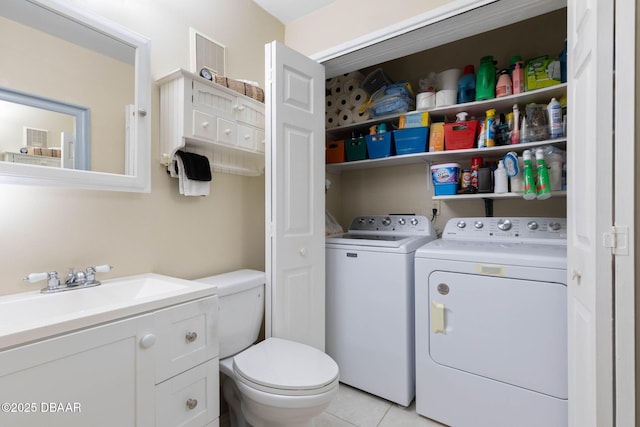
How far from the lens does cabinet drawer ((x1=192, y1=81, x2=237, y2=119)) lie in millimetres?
1497

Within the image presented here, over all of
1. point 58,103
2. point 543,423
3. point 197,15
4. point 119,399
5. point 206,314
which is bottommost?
point 543,423

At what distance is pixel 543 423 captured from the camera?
1.45 metres

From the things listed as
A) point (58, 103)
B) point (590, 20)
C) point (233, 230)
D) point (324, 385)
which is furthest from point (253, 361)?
point (590, 20)

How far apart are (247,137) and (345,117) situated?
1143mm

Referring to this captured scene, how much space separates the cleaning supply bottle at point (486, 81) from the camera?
6.57 feet

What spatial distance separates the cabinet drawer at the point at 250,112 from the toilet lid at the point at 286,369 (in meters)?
1.25

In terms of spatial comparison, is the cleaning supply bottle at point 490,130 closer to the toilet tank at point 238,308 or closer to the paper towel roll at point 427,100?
the paper towel roll at point 427,100

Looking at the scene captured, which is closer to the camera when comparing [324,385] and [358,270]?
[324,385]

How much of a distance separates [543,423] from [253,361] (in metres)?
1.43

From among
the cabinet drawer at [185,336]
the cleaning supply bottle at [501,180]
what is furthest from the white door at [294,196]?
the cleaning supply bottle at [501,180]

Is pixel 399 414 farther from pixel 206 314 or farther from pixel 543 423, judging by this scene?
pixel 206 314

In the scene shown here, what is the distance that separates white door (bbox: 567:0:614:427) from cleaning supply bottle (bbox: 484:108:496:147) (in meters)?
0.83

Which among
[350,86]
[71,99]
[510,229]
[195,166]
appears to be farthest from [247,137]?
[510,229]

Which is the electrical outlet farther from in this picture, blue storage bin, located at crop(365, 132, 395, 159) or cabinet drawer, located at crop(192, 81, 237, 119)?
cabinet drawer, located at crop(192, 81, 237, 119)
